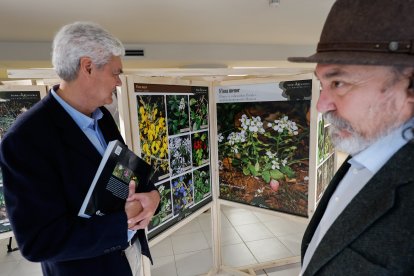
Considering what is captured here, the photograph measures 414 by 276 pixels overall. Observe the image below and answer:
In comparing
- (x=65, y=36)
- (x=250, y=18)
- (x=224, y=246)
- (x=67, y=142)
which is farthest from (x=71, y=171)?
(x=250, y=18)

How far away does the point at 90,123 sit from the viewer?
107 cm

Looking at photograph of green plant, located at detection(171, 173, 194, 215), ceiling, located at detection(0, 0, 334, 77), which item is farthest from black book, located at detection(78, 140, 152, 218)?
ceiling, located at detection(0, 0, 334, 77)

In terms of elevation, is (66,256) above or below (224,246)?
above

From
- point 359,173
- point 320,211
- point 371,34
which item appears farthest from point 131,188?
point 371,34

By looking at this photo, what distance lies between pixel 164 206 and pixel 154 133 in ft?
1.60

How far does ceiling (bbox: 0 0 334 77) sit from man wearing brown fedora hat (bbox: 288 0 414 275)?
2.65 m

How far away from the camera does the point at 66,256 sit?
878 millimetres

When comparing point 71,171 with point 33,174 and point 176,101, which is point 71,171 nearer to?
point 33,174

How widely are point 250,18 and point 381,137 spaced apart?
11.0 ft

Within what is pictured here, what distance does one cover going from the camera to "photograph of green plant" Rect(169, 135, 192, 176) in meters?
1.59

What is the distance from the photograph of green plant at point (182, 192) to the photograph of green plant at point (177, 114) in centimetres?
33

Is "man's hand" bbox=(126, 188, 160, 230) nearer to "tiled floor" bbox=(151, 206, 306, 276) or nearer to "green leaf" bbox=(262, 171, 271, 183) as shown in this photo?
"green leaf" bbox=(262, 171, 271, 183)

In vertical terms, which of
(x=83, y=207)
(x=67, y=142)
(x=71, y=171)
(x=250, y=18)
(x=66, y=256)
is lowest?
(x=66, y=256)

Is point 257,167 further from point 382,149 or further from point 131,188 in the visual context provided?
point 382,149
